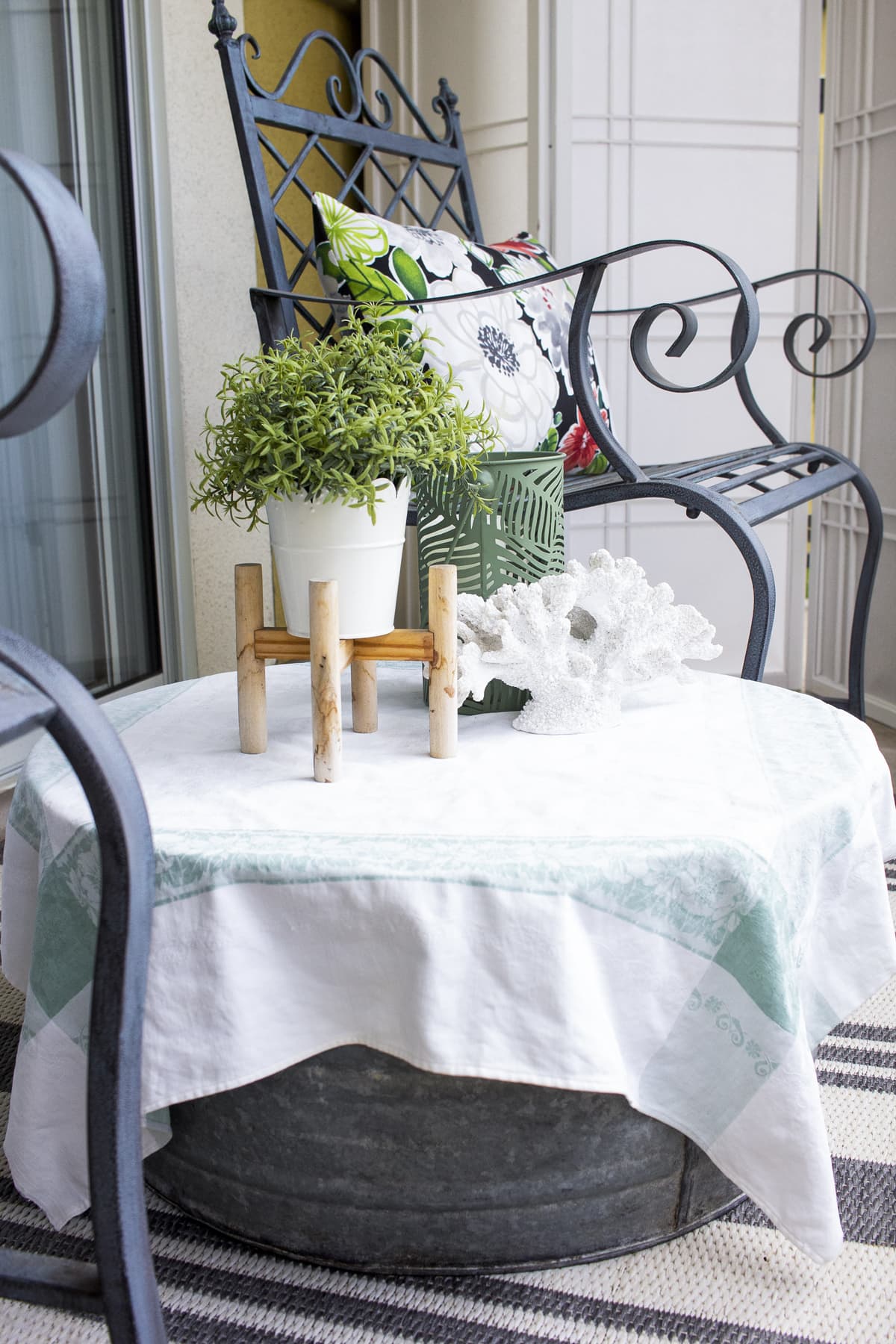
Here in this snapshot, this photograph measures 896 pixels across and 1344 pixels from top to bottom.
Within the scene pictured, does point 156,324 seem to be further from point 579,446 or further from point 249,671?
point 249,671

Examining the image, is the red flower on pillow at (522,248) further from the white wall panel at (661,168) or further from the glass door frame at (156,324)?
A: the glass door frame at (156,324)

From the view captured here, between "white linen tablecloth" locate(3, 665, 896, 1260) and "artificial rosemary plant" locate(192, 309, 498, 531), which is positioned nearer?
"white linen tablecloth" locate(3, 665, 896, 1260)

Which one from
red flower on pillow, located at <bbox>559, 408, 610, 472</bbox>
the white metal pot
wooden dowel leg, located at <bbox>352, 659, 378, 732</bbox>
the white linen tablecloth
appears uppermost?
red flower on pillow, located at <bbox>559, 408, 610, 472</bbox>

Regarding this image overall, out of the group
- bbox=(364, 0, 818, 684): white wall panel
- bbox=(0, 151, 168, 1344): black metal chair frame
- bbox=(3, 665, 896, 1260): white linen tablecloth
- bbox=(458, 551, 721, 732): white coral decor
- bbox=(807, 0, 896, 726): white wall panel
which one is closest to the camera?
bbox=(0, 151, 168, 1344): black metal chair frame

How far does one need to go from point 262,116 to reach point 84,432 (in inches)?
26.0

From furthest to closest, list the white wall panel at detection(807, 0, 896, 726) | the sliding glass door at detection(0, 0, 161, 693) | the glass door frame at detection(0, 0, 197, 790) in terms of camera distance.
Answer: the white wall panel at detection(807, 0, 896, 726) < the glass door frame at detection(0, 0, 197, 790) < the sliding glass door at detection(0, 0, 161, 693)

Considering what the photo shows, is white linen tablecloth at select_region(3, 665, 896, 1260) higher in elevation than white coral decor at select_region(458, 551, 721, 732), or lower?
lower

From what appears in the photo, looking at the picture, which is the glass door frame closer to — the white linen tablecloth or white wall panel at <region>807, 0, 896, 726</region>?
the white linen tablecloth

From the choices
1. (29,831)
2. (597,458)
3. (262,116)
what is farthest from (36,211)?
(597,458)

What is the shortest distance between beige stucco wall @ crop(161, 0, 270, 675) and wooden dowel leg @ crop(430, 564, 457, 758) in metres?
1.55

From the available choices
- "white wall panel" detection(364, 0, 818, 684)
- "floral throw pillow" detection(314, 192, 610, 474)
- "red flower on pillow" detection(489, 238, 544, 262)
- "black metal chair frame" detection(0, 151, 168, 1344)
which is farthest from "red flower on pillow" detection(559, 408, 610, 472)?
"black metal chair frame" detection(0, 151, 168, 1344)

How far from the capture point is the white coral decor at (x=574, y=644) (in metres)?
1.12

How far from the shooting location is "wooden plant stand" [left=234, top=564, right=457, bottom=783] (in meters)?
0.99

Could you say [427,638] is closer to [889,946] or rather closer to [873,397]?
[889,946]
